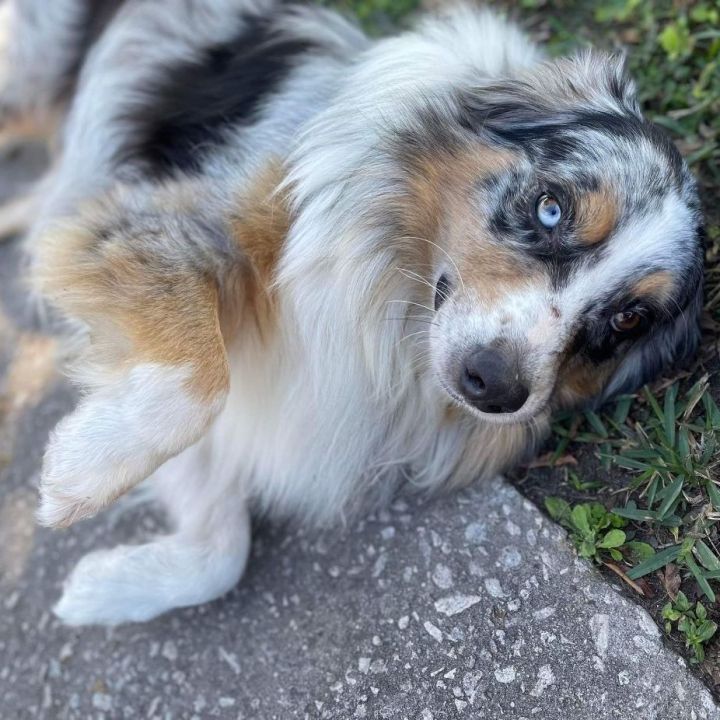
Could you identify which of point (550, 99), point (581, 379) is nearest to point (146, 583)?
point (581, 379)

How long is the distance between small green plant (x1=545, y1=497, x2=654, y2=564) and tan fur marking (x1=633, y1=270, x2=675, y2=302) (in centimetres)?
76

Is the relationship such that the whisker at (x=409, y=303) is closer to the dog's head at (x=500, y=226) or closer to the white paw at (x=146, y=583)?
the dog's head at (x=500, y=226)

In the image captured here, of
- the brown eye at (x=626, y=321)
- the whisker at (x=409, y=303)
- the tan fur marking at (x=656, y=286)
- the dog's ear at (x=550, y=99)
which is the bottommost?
the whisker at (x=409, y=303)

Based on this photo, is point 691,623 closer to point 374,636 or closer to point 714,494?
point 714,494

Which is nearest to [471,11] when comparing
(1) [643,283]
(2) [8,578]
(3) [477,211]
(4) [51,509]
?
(3) [477,211]

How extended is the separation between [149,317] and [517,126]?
53.9 inches

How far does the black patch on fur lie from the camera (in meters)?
3.29

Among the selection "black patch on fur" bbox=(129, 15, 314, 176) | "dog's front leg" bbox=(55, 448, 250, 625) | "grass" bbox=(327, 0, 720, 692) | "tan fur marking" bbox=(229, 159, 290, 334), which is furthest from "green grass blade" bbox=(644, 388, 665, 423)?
"black patch on fur" bbox=(129, 15, 314, 176)

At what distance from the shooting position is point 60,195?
3961mm

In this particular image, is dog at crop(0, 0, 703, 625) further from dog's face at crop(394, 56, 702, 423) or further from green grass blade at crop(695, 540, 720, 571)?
green grass blade at crop(695, 540, 720, 571)

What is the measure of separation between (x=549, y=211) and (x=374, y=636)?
160 centimetres

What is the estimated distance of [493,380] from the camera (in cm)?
239

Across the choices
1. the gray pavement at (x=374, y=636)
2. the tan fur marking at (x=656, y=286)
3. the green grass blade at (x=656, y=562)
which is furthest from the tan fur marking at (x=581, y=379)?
the green grass blade at (x=656, y=562)

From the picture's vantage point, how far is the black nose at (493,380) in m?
2.39
